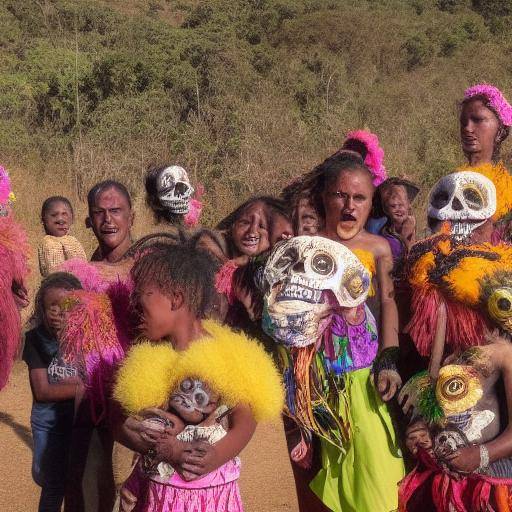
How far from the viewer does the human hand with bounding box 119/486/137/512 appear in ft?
8.61

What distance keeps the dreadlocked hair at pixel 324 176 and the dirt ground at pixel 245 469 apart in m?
2.21

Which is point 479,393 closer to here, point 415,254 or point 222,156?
point 415,254

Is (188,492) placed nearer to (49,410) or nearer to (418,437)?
(418,437)

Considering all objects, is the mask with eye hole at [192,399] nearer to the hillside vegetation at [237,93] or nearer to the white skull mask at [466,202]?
the white skull mask at [466,202]

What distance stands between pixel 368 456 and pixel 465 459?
455 millimetres

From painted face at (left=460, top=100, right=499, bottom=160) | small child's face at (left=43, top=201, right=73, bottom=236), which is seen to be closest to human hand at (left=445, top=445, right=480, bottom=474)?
painted face at (left=460, top=100, right=499, bottom=160)

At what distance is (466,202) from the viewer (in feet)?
9.48

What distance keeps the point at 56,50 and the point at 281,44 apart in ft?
20.3

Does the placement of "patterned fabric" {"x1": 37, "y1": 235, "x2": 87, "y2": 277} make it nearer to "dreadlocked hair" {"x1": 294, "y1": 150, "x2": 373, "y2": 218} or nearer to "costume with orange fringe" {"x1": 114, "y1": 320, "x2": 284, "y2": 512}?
"dreadlocked hair" {"x1": 294, "y1": 150, "x2": 373, "y2": 218}

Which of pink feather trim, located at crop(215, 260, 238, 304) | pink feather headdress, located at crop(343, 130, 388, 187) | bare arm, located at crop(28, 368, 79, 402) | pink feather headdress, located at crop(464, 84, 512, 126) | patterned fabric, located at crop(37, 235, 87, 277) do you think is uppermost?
pink feather headdress, located at crop(464, 84, 512, 126)

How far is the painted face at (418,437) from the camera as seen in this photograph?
2479mm

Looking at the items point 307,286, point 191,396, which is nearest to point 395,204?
point 307,286

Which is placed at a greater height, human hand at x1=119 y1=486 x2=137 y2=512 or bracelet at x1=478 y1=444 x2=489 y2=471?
bracelet at x1=478 y1=444 x2=489 y2=471

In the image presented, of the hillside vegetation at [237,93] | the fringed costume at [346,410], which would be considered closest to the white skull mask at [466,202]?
the fringed costume at [346,410]
